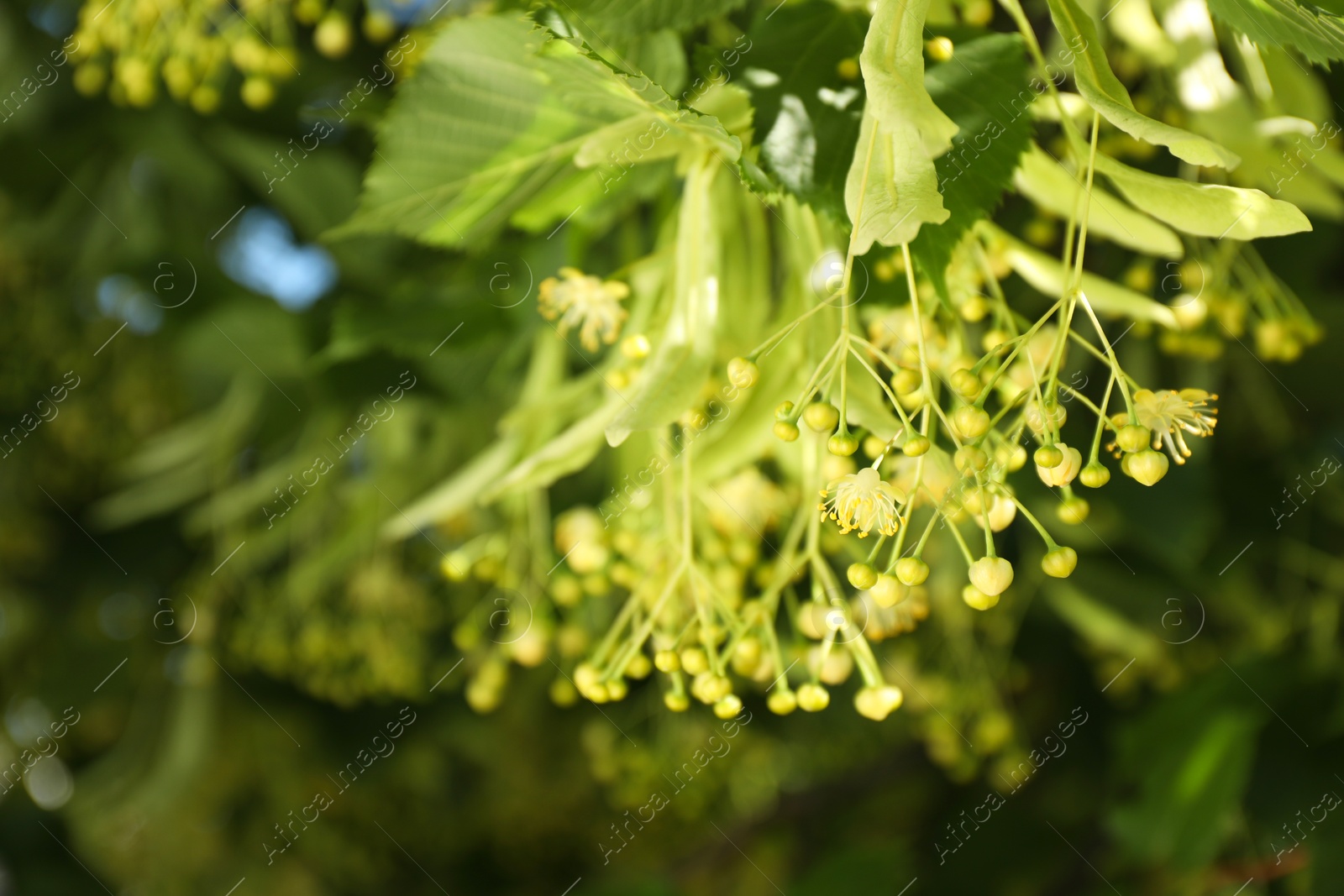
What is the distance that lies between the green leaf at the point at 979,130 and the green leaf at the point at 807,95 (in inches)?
1.8

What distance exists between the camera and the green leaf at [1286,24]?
36cm

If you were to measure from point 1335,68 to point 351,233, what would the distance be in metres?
0.78

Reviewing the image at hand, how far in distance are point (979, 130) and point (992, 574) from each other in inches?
8.3

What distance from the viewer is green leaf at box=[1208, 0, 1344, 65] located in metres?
0.36

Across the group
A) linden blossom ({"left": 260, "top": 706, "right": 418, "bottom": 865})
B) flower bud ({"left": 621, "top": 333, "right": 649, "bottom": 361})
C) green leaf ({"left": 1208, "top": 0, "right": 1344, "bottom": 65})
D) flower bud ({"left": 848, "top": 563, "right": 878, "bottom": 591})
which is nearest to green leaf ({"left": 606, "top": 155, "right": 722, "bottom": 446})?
flower bud ({"left": 621, "top": 333, "right": 649, "bottom": 361})

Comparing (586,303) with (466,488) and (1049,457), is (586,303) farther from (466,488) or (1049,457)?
(1049,457)

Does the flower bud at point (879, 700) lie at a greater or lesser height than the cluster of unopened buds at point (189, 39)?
lesser

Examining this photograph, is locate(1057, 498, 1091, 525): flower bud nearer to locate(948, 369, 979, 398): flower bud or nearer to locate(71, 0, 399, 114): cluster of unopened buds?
locate(948, 369, 979, 398): flower bud

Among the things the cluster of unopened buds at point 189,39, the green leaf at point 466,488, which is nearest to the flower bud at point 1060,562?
the green leaf at point 466,488

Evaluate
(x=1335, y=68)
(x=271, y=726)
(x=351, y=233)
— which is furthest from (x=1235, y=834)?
(x=271, y=726)

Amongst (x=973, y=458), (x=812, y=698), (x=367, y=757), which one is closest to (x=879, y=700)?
(x=812, y=698)

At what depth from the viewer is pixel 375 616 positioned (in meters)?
1.25

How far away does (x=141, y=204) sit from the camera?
144cm

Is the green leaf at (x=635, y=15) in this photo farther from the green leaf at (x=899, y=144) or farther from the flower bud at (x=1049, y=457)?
the flower bud at (x=1049, y=457)
